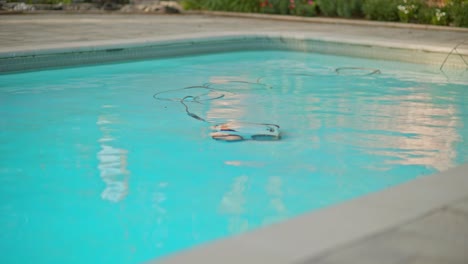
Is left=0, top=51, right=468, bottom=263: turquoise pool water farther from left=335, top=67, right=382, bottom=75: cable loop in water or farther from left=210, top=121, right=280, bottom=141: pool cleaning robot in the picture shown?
left=335, top=67, right=382, bottom=75: cable loop in water

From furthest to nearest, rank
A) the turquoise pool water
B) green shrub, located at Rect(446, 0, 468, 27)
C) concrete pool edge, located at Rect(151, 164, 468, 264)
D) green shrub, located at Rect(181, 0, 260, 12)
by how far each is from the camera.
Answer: green shrub, located at Rect(181, 0, 260, 12), green shrub, located at Rect(446, 0, 468, 27), the turquoise pool water, concrete pool edge, located at Rect(151, 164, 468, 264)

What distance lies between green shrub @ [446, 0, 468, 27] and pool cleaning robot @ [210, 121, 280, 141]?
22.3 ft

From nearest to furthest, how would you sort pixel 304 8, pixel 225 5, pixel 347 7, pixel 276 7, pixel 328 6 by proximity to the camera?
1. pixel 347 7
2. pixel 328 6
3. pixel 304 8
4. pixel 276 7
5. pixel 225 5

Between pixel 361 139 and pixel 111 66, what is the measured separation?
3.88 meters

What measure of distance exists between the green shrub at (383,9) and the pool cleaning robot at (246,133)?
24.3 feet

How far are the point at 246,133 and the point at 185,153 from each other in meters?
0.50

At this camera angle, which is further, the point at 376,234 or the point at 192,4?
the point at 192,4

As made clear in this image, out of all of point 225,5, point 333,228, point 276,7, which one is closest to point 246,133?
point 333,228

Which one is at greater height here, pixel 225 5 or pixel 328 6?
pixel 328 6

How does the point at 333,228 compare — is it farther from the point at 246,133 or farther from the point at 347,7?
the point at 347,7

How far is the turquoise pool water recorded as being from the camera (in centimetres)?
332

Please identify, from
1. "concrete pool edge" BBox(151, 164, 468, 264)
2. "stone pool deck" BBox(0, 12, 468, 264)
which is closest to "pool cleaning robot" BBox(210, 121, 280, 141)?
"stone pool deck" BBox(0, 12, 468, 264)

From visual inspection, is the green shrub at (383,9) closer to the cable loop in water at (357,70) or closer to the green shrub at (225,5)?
the green shrub at (225,5)

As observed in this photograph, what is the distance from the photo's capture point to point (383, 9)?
38.0 ft
